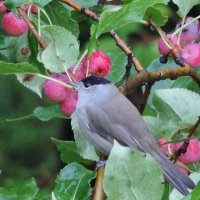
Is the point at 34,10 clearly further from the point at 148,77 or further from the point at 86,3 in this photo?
the point at 148,77

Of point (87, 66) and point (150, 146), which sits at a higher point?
point (87, 66)

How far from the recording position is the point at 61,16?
5.16ft

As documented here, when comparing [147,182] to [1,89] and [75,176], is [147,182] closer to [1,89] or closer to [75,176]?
[75,176]

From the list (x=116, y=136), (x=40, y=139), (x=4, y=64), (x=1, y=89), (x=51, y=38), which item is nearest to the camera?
(x=4, y=64)

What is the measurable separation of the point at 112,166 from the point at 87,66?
37 cm

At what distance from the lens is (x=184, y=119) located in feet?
4.63

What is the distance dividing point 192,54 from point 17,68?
Result: 1.13ft

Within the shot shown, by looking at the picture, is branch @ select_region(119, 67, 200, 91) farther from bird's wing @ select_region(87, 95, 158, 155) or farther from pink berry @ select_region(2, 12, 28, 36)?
pink berry @ select_region(2, 12, 28, 36)

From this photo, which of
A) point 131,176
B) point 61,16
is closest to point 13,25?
point 61,16

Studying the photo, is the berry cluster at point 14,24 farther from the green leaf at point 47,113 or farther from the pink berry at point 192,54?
the pink berry at point 192,54

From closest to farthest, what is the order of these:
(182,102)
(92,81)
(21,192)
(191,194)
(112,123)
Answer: (191,194), (21,192), (182,102), (92,81), (112,123)

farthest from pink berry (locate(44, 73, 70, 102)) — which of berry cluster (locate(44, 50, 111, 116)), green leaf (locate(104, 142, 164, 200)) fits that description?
green leaf (locate(104, 142, 164, 200))

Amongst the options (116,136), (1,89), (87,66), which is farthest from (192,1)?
(1,89)

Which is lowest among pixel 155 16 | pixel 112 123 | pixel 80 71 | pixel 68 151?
pixel 112 123
